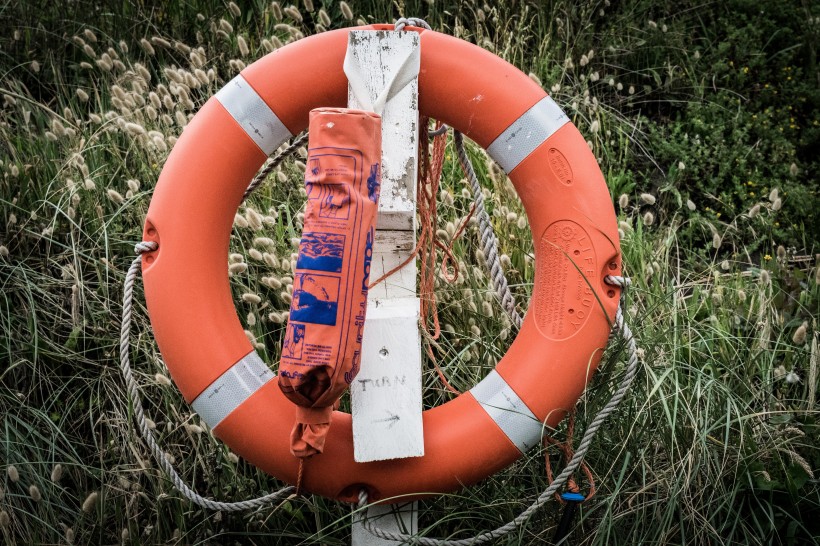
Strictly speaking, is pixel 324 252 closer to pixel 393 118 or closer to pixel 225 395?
pixel 393 118

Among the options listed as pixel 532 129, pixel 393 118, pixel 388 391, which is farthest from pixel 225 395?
pixel 532 129

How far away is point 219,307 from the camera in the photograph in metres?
1.88

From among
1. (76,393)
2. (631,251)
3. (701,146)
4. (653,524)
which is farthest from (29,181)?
(701,146)

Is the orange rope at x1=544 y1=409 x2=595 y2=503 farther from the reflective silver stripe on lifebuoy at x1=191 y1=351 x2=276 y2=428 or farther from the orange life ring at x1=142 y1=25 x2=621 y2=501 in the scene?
the reflective silver stripe on lifebuoy at x1=191 y1=351 x2=276 y2=428

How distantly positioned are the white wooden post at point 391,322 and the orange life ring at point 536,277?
0.30ft

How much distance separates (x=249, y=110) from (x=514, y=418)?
1.00 metres

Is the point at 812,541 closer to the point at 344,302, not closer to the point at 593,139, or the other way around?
the point at 344,302

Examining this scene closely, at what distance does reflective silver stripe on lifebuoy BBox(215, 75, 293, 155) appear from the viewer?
1.92 m

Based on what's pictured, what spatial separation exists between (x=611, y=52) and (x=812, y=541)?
2.48 m

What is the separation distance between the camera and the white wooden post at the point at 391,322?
5.72 ft

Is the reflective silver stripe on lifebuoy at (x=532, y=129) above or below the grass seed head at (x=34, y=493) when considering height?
above

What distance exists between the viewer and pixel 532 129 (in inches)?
74.9

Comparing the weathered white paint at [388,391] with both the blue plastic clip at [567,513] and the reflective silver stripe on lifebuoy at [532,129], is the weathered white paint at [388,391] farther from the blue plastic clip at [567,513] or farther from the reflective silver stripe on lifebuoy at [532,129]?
the reflective silver stripe on lifebuoy at [532,129]

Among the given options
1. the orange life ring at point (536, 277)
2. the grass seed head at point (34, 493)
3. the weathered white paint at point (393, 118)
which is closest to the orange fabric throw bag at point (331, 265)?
the weathered white paint at point (393, 118)
